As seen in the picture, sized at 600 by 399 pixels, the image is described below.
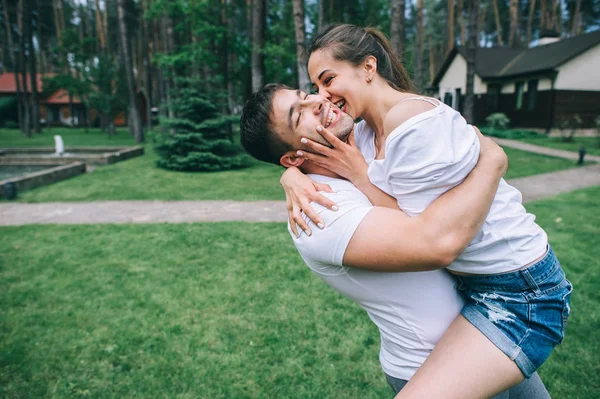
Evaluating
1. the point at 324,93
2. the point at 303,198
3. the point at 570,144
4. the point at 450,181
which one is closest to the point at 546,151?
the point at 570,144

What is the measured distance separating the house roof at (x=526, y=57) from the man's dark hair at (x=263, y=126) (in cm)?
2233

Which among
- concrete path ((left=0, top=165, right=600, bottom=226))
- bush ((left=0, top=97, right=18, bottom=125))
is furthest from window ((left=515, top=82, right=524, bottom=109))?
bush ((left=0, top=97, right=18, bottom=125))

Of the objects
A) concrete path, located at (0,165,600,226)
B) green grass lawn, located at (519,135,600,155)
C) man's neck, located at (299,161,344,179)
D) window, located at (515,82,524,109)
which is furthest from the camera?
window, located at (515,82,524,109)

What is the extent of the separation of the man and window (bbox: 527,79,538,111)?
2657 centimetres

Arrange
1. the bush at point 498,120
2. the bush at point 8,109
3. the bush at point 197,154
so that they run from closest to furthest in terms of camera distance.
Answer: the bush at point 197,154 < the bush at point 498,120 < the bush at point 8,109

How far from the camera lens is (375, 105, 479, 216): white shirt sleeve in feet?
4.24

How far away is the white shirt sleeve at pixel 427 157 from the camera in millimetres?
1292

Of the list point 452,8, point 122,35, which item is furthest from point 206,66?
point 452,8

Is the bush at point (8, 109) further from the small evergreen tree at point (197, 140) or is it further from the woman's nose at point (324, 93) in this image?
the woman's nose at point (324, 93)

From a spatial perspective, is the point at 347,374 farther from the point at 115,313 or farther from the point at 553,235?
the point at 553,235

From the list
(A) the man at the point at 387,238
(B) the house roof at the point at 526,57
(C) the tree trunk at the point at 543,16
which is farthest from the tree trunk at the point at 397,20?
(C) the tree trunk at the point at 543,16

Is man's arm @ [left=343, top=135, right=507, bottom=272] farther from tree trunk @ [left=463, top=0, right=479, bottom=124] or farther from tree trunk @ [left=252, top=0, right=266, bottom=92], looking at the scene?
tree trunk @ [left=463, top=0, right=479, bottom=124]

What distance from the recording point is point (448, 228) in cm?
126

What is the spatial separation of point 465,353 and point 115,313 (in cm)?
404
